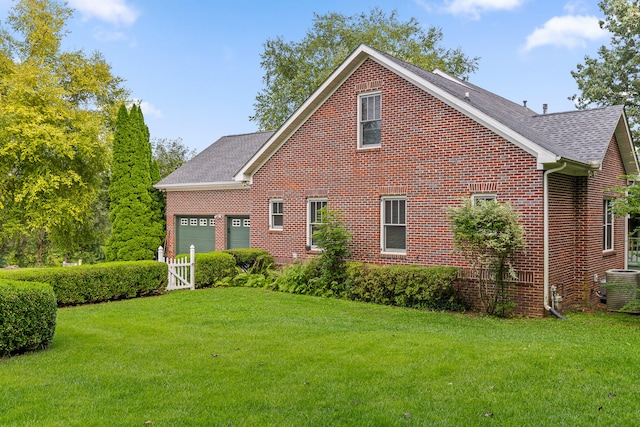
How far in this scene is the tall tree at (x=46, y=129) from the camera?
21.9 meters

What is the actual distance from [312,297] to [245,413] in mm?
8273

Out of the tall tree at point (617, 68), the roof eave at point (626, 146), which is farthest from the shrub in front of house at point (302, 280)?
the tall tree at point (617, 68)

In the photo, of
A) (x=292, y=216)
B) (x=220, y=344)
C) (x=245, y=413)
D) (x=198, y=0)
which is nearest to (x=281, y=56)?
(x=198, y=0)

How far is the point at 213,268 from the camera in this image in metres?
15.6

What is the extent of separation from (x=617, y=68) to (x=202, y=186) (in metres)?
20.4

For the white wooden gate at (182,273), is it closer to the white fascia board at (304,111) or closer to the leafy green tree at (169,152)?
the white fascia board at (304,111)

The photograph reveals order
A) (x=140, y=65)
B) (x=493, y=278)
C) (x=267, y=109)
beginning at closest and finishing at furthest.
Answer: (x=493, y=278) < (x=140, y=65) < (x=267, y=109)

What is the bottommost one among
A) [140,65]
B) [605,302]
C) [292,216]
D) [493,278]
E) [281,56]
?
[605,302]

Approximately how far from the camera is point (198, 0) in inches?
815

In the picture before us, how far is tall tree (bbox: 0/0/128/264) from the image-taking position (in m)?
21.9

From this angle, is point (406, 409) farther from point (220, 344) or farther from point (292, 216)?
point (292, 216)

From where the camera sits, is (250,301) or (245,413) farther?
(250,301)

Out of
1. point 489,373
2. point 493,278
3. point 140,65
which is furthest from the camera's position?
point 140,65

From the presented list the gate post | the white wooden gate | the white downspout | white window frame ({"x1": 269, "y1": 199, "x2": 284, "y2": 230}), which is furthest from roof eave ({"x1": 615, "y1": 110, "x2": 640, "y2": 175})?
the white wooden gate
